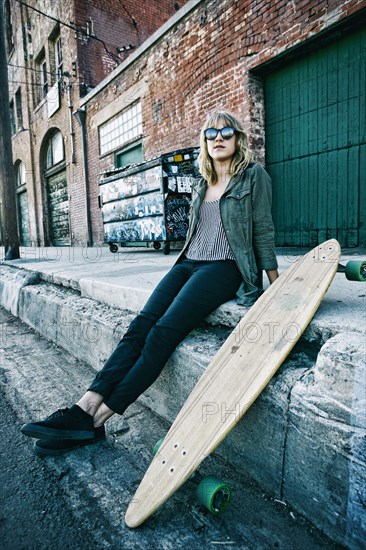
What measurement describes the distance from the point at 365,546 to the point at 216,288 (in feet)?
4.01

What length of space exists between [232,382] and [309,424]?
343mm

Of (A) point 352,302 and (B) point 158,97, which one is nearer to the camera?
(A) point 352,302

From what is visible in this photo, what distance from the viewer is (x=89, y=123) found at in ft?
33.6

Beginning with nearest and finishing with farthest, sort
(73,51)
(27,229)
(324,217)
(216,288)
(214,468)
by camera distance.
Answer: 1. (214,468)
2. (216,288)
3. (324,217)
4. (73,51)
5. (27,229)

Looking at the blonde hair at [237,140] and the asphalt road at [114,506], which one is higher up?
the blonde hair at [237,140]

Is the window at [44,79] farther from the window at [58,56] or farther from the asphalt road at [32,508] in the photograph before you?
the asphalt road at [32,508]

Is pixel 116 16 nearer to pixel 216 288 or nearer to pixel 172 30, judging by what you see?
pixel 172 30

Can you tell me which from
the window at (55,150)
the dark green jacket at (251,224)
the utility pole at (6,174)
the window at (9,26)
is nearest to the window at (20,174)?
the window at (55,150)

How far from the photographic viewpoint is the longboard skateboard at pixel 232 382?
133 cm

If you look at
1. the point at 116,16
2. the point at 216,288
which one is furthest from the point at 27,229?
the point at 216,288

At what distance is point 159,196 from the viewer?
560 cm

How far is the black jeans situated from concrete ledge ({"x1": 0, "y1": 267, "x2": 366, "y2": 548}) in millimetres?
93

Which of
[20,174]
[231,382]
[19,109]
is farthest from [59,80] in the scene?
[231,382]

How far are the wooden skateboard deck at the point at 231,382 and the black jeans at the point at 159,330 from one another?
278 mm
